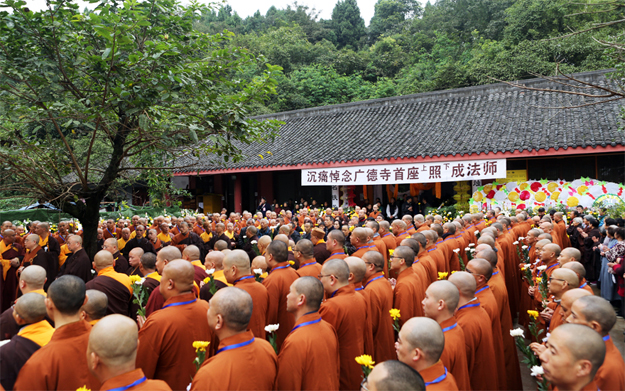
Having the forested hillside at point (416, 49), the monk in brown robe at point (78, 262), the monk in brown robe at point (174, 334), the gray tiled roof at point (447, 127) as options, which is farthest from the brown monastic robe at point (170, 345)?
the forested hillside at point (416, 49)

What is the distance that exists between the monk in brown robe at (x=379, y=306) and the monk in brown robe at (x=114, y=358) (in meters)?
2.53

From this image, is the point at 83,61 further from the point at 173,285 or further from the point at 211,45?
the point at 173,285

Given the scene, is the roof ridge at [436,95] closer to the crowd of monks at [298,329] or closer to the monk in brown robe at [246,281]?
the crowd of monks at [298,329]

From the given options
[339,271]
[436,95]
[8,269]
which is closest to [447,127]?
[436,95]

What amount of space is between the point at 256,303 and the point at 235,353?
5.36ft

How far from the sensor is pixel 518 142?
45.8ft

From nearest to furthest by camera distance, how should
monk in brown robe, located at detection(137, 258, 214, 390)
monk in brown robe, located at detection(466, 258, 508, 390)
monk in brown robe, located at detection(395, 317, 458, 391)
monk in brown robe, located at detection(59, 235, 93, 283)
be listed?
1. monk in brown robe, located at detection(395, 317, 458, 391)
2. monk in brown robe, located at detection(137, 258, 214, 390)
3. monk in brown robe, located at detection(466, 258, 508, 390)
4. monk in brown robe, located at detection(59, 235, 93, 283)

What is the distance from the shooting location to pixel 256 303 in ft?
13.8

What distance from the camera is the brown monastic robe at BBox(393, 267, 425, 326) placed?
4.74 metres

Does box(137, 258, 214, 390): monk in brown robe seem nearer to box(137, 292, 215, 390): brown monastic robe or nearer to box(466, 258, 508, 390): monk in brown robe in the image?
box(137, 292, 215, 390): brown monastic robe

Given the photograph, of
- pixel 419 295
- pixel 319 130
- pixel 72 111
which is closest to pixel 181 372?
pixel 419 295

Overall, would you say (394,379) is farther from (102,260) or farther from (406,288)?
(102,260)

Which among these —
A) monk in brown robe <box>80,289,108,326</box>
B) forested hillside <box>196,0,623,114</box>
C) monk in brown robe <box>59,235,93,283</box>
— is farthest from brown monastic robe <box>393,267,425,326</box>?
forested hillside <box>196,0,623,114</box>

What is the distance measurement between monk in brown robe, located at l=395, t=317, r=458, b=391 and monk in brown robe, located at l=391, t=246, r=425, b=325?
2.24m
